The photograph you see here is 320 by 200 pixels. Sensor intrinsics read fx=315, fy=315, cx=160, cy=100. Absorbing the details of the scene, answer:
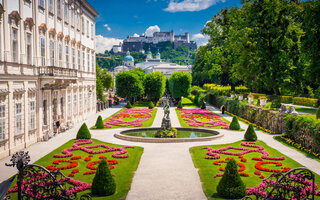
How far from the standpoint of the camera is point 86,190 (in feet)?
39.7

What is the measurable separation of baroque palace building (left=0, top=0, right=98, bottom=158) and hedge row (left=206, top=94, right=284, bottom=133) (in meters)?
18.2

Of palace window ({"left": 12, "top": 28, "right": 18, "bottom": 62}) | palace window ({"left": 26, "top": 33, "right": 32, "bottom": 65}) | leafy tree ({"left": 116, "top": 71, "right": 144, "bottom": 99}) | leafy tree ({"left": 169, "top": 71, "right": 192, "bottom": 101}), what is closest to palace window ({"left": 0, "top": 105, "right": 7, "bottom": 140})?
palace window ({"left": 12, "top": 28, "right": 18, "bottom": 62})

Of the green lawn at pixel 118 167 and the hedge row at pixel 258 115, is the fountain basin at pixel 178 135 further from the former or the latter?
the hedge row at pixel 258 115

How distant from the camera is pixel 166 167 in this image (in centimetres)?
1555

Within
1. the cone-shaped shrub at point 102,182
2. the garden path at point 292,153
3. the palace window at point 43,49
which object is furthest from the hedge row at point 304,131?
the palace window at point 43,49

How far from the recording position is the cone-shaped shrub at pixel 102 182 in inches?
444

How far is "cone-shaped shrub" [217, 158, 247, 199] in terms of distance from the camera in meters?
10.9

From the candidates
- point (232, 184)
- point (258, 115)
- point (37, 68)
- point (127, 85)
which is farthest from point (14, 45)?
point (127, 85)

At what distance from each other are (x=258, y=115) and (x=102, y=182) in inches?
927

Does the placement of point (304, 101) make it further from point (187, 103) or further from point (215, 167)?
point (215, 167)

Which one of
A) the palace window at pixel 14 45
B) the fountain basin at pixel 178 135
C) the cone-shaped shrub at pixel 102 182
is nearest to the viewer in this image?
the cone-shaped shrub at pixel 102 182

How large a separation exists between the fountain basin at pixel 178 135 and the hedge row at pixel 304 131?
505 centimetres

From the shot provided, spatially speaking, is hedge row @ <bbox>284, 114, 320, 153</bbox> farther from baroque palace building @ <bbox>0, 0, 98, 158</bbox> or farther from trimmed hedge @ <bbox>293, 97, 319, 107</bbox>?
trimmed hedge @ <bbox>293, 97, 319, 107</bbox>

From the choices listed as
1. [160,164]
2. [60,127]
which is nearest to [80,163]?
[160,164]
